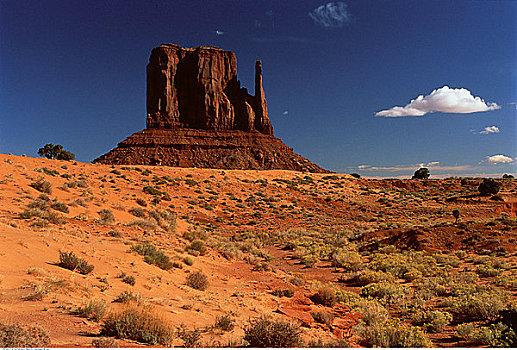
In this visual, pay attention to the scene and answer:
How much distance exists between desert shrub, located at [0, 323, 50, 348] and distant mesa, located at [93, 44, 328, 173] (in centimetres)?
7817

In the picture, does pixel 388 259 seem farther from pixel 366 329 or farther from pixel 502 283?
pixel 366 329

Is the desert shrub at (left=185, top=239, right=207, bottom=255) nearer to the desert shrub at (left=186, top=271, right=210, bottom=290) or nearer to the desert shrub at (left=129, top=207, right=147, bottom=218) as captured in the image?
the desert shrub at (left=186, top=271, right=210, bottom=290)

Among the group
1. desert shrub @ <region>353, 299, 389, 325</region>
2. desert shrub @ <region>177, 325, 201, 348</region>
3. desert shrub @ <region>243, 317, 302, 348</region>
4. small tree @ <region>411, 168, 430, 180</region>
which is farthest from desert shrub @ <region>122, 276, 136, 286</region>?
small tree @ <region>411, 168, 430, 180</region>

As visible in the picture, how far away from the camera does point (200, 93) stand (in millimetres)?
108688

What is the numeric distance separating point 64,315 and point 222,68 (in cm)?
11719

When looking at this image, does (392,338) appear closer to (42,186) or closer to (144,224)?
(144,224)

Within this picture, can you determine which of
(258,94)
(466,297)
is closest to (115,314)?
(466,297)

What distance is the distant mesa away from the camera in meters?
86.9

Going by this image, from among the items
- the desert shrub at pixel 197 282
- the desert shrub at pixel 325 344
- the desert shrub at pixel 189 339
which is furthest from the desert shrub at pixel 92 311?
the desert shrub at pixel 197 282

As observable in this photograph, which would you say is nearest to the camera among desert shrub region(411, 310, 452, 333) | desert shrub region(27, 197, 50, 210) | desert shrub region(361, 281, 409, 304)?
desert shrub region(411, 310, 452, 333)

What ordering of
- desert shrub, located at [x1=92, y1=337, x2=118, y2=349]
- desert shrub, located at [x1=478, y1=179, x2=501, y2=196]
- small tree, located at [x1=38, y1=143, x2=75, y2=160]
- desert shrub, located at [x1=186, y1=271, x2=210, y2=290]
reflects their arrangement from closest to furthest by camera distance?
desert shrub, located at [x1=92, y1=337, x2=118, y2=349] → desert shrub, located at [x1=186, y1=271, x2=210, y2=290] → desert shrub, located at [x1=478, y1=179, x2=501, y2=196] → small tree, located at [x1=38, y1=143, x2=75, y2=160]

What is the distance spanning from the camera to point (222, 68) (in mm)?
114062

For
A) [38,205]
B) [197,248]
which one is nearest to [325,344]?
[197,248]

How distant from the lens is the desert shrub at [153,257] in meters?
11.3
